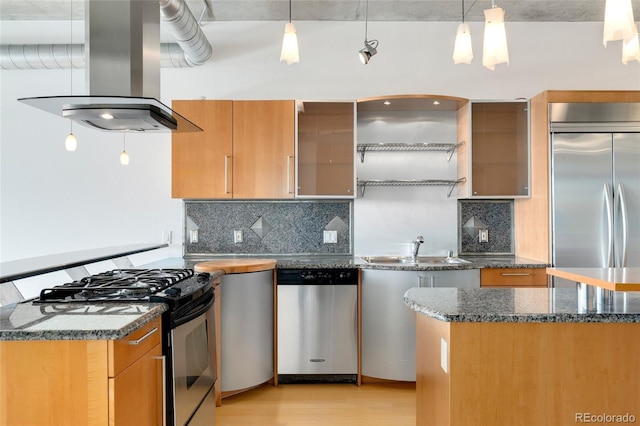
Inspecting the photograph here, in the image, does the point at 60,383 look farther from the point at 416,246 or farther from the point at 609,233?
the point at 609,233

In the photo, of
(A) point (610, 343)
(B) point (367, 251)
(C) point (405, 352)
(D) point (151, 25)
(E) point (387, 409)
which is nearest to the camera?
(A) point (610, 343)

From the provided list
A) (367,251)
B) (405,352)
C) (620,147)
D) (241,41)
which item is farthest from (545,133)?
(241,41)

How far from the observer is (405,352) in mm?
2986

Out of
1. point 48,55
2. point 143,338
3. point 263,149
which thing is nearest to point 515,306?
point 143,338

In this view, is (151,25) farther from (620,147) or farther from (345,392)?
(620,147)

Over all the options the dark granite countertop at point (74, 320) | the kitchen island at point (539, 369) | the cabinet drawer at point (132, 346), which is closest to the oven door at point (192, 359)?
the cabinet drawer at point (132, 346)

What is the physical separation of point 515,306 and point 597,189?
202 cm

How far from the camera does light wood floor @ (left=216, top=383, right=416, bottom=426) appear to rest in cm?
261

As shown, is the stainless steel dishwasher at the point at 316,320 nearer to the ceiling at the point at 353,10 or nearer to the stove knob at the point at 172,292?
the stove knob at the point at 172,292

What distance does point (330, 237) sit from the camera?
368cm

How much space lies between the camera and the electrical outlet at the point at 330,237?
12.1 ft

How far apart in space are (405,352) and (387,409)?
1.38 ft

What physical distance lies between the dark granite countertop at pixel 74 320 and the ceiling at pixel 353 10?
270cm

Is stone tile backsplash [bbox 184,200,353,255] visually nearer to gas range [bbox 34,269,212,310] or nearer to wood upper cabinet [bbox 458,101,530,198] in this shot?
wood upper cabinet [bbox 458,101,530,198]
